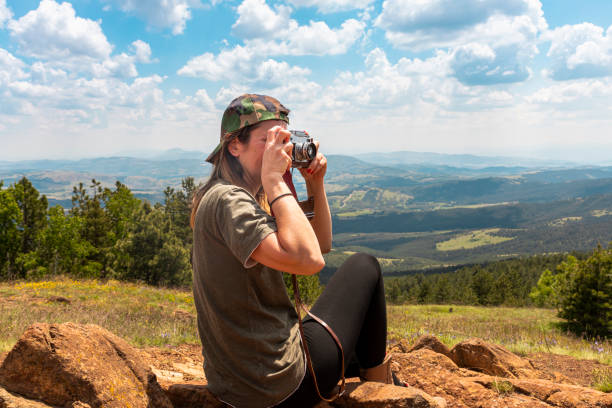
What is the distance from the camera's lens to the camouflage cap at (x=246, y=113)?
222 cm

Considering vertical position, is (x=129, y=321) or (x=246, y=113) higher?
(x=246, y=113)

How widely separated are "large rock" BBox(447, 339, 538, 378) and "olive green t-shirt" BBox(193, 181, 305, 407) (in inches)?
128

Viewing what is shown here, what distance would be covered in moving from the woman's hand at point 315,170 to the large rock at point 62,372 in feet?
5.75

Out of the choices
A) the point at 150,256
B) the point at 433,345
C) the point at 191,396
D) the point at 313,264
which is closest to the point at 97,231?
the point at 150,256

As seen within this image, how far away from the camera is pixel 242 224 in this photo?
1.85m

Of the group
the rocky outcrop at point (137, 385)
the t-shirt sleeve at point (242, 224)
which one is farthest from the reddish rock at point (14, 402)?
the t-shirt sleeve at point (242, 224)

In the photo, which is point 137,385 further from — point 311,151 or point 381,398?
point 311,151

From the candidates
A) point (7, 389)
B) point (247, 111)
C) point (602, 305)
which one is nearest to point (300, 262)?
point (247, 111)

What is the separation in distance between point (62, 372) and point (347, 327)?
173 centimetres

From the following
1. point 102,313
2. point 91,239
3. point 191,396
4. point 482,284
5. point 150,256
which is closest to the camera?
point 191,396

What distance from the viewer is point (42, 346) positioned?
7.22 feet

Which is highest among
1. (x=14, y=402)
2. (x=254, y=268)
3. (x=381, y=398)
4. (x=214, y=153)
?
(x=214, y=153)

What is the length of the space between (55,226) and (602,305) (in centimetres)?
3809

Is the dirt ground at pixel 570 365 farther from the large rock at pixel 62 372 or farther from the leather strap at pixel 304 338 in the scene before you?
the large rock at pixel 62 372
